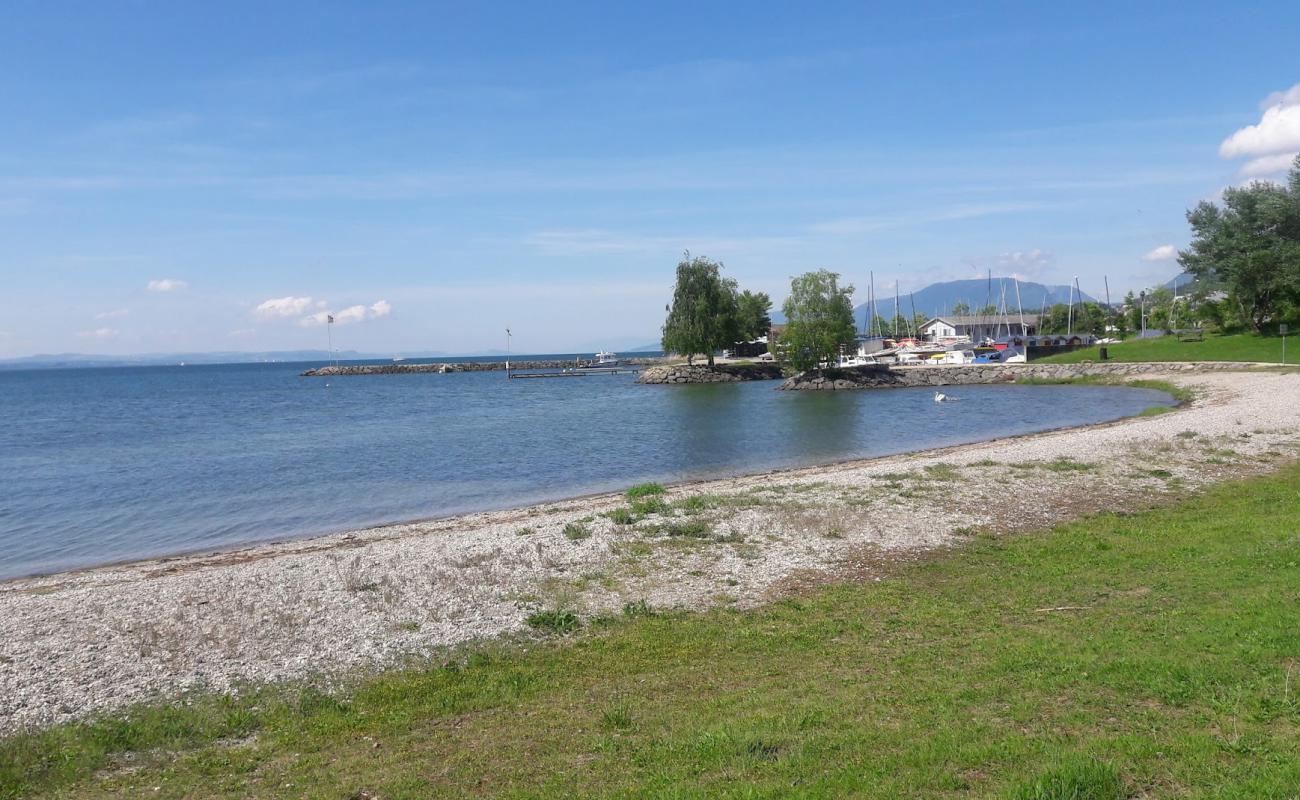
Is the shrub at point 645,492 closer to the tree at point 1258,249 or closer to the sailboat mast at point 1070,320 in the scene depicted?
the tree at point 1258,249

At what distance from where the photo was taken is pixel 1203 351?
8606 centimetres

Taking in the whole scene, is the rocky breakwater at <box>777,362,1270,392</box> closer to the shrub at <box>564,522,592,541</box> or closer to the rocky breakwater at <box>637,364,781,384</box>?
the rocky breakwater at <box>637,364,781,384</box>

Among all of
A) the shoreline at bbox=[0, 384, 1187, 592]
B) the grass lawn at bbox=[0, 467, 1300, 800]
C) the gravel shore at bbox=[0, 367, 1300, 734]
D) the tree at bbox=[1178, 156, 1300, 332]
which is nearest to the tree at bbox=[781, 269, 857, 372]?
the tree at bbox=[1178, 156, 1300, 332]

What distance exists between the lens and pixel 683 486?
1275 inches

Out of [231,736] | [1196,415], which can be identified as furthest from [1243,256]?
[231,736]

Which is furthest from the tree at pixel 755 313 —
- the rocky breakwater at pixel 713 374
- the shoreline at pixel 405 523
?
the shoreline at pixel 405 523

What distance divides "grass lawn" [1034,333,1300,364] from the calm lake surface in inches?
615

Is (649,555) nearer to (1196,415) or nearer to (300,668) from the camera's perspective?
(300,668)

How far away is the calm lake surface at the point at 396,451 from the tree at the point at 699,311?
24.6 meters

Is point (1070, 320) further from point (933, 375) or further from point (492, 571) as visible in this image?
point (492, 571)

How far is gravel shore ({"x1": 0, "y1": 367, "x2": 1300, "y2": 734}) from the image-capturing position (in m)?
13.2

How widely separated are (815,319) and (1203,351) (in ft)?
132

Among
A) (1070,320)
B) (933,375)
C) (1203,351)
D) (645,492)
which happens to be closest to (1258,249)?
(1203,351)

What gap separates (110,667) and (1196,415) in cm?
4669
